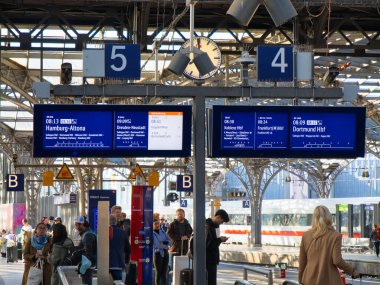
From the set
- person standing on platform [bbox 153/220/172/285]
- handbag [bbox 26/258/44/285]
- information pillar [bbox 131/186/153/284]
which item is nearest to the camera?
handbag [bbox 26/258/44/285]

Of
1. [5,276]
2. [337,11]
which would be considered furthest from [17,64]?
[337,11]

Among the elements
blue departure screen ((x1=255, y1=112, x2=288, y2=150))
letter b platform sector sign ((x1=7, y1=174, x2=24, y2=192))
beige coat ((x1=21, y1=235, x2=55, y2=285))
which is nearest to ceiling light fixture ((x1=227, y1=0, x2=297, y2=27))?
blue departure screen ((x1=255, y1=112, x2=288, y2=150))

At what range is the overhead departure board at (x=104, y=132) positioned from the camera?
49.5 ft

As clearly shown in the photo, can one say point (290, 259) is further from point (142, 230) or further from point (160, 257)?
point (142, 230)

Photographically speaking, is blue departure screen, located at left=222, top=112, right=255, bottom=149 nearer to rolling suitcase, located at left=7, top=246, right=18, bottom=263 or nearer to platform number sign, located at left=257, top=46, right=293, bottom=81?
platform number sign, located at left=257, top=46, right=293, bottom=81

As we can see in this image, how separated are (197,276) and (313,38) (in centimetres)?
1194

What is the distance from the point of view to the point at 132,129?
1516 centimetres

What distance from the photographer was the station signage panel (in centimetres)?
1524

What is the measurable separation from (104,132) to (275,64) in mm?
2750

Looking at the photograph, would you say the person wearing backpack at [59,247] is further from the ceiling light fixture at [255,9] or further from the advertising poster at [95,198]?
the advertising poster at [95,198]

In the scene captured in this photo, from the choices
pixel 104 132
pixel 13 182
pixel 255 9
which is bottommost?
pixel 104 132

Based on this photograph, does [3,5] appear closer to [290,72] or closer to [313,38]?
[313,38]

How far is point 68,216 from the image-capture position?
46.8m

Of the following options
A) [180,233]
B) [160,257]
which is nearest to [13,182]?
[180,233]
